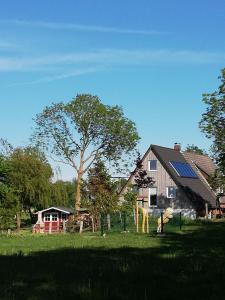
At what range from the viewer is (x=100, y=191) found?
137ft

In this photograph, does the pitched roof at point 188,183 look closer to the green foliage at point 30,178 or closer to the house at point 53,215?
the house at point 53,215

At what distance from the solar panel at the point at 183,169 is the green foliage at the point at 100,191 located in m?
23.6

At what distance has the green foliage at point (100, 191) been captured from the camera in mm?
40562

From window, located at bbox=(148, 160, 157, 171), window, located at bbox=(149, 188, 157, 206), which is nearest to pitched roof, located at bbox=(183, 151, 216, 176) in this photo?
window, located at bbox=(148, 160, 157, 171)

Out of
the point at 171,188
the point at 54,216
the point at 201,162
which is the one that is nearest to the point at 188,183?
the point at 171,188

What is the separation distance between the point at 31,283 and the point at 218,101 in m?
40.9

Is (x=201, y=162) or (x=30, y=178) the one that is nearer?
(x=30, y=178)

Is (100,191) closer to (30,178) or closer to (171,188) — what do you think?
(30,178)

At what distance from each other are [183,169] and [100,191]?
29.1 metres

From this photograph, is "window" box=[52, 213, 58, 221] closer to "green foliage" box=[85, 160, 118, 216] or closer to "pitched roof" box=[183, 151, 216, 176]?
"pitched roof" box=[183, 151, 216, 176]

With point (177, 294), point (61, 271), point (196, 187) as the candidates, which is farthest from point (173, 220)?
point (196, 187)

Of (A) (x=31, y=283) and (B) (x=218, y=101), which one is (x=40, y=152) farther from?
(A) (x=31, y=283)

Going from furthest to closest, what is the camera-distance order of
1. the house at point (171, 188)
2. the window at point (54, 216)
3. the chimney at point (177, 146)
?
the chimney at point (177, 146) < the house at point (171, 188) < the window at point (54, 216)

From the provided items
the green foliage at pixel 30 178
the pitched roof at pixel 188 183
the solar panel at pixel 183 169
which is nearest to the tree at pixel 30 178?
the green foliage at pixel 30 178
